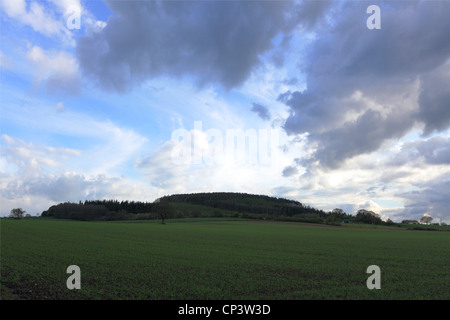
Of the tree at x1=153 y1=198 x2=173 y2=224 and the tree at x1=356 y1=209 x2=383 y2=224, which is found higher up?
the tree at x1=153 y1=198 x2=173 y2=224

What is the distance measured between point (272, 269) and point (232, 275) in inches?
141

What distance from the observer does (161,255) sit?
26469mm

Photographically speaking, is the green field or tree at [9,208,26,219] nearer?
the green field

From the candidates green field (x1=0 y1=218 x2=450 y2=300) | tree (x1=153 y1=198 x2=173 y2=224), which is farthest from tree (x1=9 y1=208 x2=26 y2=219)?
green field (x1=0 y1=218 x2=450 y2=300)

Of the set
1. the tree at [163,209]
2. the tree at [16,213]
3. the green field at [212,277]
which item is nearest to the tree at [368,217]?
the tree at [163,209]

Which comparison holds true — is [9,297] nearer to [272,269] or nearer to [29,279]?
[29,279]

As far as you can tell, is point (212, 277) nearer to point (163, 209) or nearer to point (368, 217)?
point (163, 209)

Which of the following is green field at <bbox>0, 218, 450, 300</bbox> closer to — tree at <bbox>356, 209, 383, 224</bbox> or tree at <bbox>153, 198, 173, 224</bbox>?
tree at <bbox>153, 198, 173, 224</bbox>

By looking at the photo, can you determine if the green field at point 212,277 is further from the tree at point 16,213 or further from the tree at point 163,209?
the tree at point 16,213

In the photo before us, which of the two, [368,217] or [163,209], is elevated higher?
[163,209]

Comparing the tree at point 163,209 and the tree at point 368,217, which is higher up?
the tree at point 163,209

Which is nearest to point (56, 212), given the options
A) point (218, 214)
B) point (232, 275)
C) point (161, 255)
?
point (218, 214)

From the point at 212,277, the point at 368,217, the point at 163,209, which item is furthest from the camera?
the point at 368,217

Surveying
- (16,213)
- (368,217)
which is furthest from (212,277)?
(16,213)
